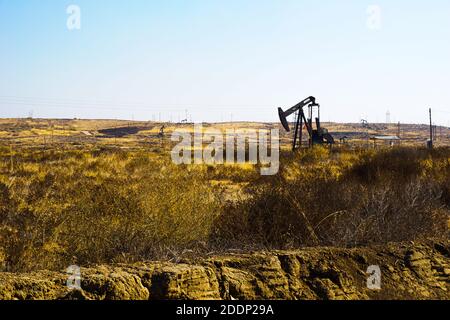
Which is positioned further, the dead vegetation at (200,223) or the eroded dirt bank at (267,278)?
the dead vegetation at (200,223)

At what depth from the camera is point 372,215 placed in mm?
7613

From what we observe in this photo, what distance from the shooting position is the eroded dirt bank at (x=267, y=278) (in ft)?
15.9

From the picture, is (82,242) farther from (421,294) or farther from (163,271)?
(421,294)

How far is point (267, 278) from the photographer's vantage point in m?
5.51

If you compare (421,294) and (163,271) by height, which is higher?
(163,271)

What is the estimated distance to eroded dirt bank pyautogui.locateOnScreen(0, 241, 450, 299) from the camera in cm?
485

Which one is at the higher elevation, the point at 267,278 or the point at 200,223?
the point at 200,223

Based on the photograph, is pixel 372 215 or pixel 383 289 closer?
pixel 383 289

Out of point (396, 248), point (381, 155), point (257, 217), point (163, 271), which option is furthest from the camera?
point (381, 155)

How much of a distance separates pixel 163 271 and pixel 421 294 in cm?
286

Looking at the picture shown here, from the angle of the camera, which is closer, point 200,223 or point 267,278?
point 267,278

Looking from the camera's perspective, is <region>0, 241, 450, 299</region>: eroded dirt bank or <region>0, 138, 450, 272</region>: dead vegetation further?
<region>0, 138, 450, 272</region>: dead vegetation
